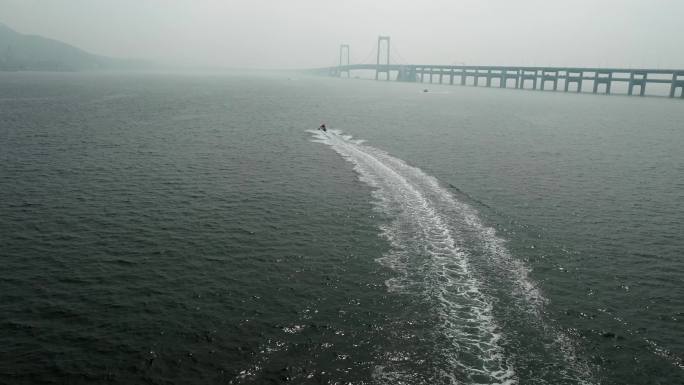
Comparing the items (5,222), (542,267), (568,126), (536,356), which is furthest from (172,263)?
(568,126)

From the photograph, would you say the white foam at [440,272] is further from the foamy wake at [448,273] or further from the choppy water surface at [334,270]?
the choppy water surface at [334,270]

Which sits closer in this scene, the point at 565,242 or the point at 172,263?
Answer: the point at 172,263

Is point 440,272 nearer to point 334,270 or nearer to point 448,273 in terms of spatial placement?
point 448,273

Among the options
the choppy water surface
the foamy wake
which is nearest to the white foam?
the foamy wake

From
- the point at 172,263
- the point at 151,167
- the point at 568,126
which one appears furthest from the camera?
the point at 568,126

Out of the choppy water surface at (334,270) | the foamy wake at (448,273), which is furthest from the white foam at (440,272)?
the choppy water surface at (334,270)

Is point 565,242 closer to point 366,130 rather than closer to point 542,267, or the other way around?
point 542,267

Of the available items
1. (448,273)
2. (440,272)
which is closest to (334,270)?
(440,272)
